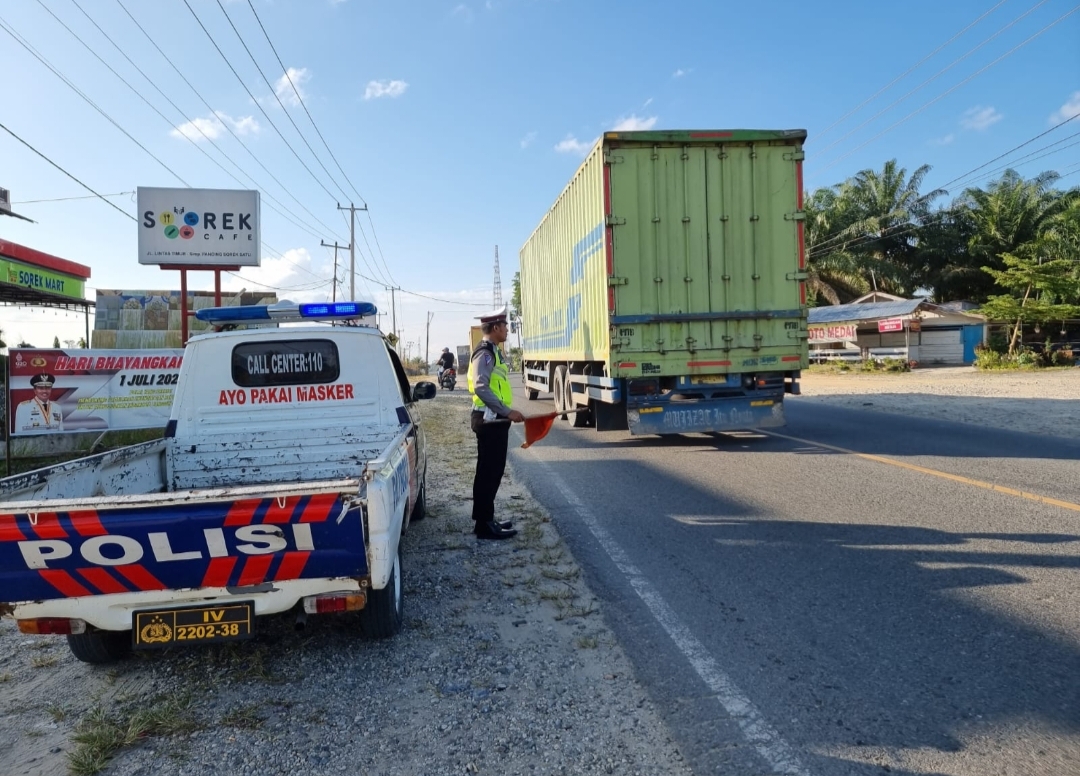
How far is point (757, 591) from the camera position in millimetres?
4262

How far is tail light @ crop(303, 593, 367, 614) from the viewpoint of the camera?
10.5ft

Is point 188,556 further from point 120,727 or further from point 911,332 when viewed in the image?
point 911,332

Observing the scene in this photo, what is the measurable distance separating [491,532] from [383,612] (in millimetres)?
2089

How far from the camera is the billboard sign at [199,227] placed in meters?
17.7

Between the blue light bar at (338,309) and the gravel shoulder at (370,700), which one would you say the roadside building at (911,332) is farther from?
the gravel shoulder at (370,700)

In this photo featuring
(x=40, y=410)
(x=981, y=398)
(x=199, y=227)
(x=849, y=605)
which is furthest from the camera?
(x=199, y=227)

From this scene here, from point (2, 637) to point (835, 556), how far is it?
5.25m

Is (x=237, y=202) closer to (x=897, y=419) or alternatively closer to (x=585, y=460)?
(x=585, y=460)

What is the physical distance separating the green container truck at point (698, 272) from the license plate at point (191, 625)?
6659 mm

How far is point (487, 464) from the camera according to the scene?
5.73m

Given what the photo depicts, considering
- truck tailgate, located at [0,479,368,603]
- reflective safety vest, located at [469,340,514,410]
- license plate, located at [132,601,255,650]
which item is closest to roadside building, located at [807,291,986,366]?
reflective safety vest, located at [469,340,514,410]

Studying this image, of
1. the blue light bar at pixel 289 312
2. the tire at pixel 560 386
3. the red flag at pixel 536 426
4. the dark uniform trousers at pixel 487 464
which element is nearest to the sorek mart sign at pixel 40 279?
the tire at pixel 560 386

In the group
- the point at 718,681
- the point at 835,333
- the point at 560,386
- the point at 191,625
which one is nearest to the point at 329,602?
the point at 191,625

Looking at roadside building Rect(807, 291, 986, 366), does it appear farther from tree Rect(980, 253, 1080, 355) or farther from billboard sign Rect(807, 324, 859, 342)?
tree Rect(980, 253, 1080, 355)
